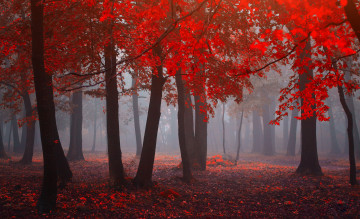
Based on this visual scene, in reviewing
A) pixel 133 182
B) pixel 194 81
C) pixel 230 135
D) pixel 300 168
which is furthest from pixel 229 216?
pixel 230 135

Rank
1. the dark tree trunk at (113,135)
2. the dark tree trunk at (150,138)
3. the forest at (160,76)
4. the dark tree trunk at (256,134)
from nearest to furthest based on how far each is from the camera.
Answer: the forest at (160,76) < the dark tree trunk at (113,135) < the dark tree trunk at (150,138) < the dark tree trunk at (256,134)

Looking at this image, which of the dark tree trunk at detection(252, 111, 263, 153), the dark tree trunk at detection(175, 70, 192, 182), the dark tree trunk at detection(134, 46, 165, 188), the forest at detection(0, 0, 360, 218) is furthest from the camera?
the dark tree trunk at detection(252, 111, 263, 153)

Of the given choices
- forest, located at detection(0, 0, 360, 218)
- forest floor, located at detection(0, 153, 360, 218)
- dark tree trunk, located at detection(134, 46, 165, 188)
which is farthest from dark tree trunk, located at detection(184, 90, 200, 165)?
dark tree trunk, located at detection(134, 46, 165, 188)

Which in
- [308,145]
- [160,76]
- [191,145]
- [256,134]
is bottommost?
[191,145]

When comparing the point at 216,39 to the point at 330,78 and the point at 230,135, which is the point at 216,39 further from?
the point at 230,135

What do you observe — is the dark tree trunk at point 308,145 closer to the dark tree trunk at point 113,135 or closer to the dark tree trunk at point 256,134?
the dark tree trunk at point 113,135

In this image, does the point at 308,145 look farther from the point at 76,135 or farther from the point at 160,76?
the point at 76,135

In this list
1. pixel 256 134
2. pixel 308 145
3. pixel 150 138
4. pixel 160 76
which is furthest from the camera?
pixel 256 134

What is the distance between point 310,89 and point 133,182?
6.35 m

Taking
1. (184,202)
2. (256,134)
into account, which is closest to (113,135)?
(184,202)

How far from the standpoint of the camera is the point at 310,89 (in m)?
7.25

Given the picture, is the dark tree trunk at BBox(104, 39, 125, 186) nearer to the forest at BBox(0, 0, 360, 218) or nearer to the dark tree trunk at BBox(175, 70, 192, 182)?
the forest at BBox(0, 0, 360, 218)

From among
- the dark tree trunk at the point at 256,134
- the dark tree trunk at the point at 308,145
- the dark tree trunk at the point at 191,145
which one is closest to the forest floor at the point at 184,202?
the dark tree trunk at the point at 308,145

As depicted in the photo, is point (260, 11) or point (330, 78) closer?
point (330, 78)
